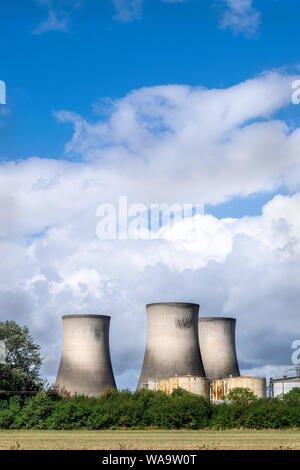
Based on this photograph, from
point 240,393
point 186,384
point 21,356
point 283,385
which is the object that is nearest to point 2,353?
point 21,356

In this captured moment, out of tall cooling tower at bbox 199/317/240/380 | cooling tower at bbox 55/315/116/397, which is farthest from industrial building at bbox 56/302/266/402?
tall cooling tower at bbox 199/317/240/380

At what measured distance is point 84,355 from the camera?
43375 mm

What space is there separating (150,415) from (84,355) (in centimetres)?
1703

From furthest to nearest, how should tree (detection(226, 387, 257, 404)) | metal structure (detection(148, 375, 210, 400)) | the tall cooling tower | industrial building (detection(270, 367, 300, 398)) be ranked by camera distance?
industrial building (detection(270, 367, 300, 398)) < the tall cooling tower < tree (detection(226, 387, 257, 404)) < metal structure (detection(148, 375, 210, 400))

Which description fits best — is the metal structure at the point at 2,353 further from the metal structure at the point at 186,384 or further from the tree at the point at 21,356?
the metal structure at the point at 186,384

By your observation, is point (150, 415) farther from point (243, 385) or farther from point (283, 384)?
point (283, 384)

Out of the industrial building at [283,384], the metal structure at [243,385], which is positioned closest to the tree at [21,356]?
the metal structure at [243,385]

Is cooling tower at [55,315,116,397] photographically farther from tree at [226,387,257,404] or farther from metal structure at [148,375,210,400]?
tree at [226,387,257,404]

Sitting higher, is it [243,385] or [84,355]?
[84,355]

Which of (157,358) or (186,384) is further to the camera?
(157,358)

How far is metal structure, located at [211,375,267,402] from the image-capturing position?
142ft

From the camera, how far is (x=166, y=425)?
2631 cm

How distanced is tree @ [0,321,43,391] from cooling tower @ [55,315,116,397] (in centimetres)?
222

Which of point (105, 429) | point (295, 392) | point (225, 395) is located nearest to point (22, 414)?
point (105, 429)
